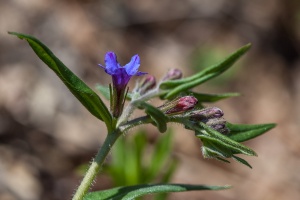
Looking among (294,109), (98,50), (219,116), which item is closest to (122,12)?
(98,50)

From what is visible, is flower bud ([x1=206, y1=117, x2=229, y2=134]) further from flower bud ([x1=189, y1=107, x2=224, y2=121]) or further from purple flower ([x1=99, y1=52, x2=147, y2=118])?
purple flower ([x1=99, y1=52, x2=147, y2=118])

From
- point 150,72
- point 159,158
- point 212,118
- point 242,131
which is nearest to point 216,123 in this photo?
point 212,118

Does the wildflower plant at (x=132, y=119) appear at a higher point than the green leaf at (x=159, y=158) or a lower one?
lower

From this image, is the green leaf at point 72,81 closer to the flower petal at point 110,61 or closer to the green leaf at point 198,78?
the flower petal at point 110,61

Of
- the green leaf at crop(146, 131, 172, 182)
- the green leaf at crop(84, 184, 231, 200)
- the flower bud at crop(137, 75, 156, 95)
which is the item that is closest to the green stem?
the green leaf at crop(84, 184, 231, 200)

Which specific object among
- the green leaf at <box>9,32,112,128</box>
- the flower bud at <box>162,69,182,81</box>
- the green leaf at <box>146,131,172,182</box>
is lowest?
the green leaf at <box>9,32,112,128</box>

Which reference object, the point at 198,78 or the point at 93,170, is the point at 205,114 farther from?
the point at 93,170

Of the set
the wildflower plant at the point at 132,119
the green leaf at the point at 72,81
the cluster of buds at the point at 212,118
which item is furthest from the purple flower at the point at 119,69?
the cluster of buds at the point at 212,118
